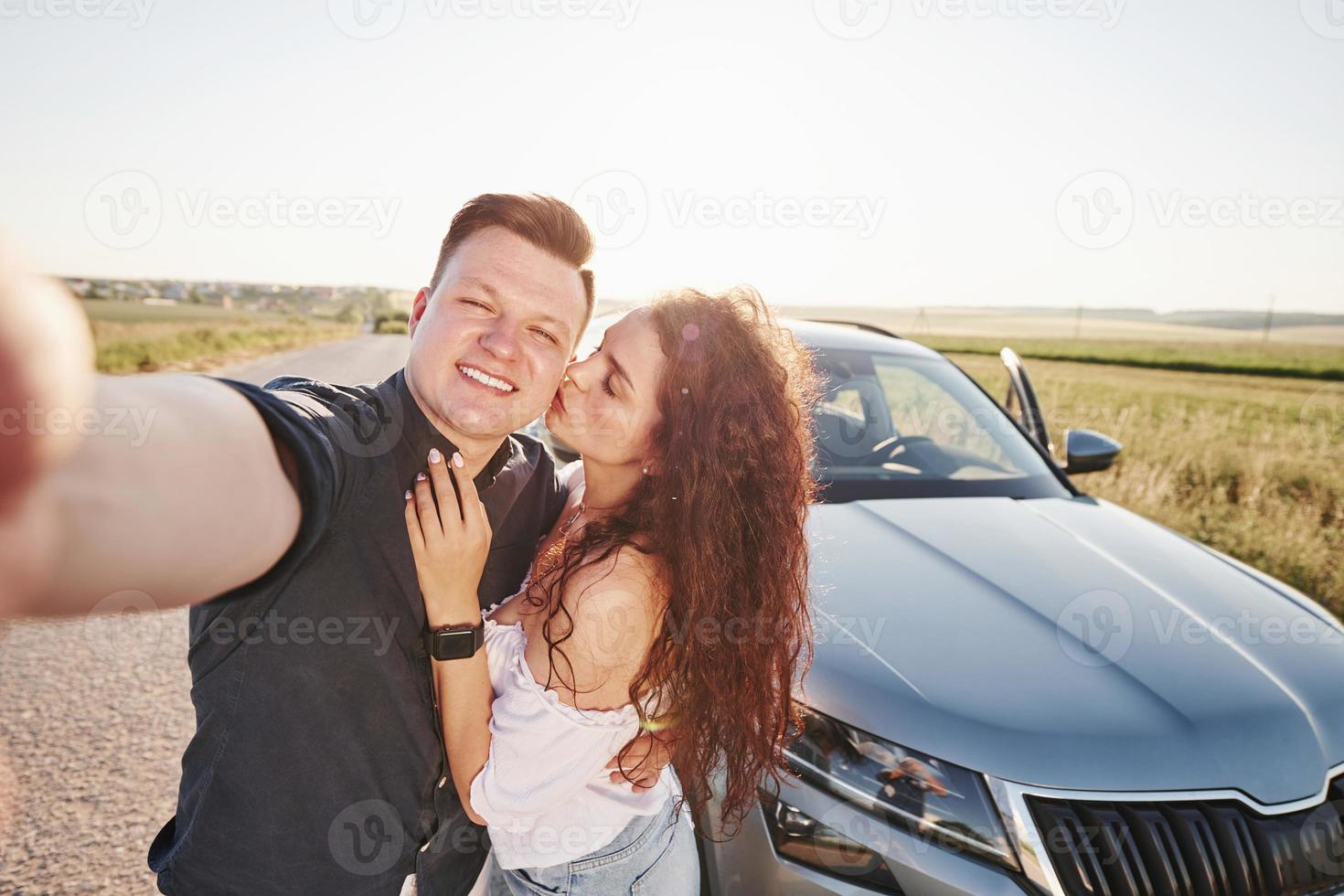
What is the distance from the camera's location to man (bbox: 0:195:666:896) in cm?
58

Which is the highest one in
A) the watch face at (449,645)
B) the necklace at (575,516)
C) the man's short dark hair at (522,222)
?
the man's short dark hair at (522,222)

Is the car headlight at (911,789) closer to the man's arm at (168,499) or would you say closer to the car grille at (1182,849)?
the car grille at (1182,849)

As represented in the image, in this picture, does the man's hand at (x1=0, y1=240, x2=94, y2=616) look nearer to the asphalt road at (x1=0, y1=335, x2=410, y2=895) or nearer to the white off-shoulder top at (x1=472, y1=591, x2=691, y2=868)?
the white off-shoulder top at (x1=472, y1=591, x2=691, y2=868)

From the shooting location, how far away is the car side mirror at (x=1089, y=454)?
315 centimetres

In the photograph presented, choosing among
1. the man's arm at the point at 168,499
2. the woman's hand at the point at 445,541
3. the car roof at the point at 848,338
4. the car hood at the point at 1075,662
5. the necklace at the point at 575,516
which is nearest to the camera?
the man's arm at the point at 168,499

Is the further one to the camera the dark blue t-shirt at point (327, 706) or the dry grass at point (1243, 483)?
the dry grass at point (1243, 483)

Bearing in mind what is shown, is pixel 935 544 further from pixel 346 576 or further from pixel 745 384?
pixel 346 576

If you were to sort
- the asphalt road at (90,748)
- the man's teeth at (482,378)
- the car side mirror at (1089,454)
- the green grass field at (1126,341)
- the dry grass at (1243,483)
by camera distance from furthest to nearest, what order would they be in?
the green grass field at (1126,341)
the dry grass at (1243,483)
the car side mirror at (1089,454)
the asphalt road at (90,748)
the man's teeth at (482,378)

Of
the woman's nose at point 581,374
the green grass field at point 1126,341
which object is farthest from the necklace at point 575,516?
the green grass field at point 1126,341

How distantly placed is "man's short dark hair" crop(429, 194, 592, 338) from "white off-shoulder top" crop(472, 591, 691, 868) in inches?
31.8

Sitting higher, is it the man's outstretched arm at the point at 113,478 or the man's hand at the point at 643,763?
the man's outstretched arm at the point at 113,478

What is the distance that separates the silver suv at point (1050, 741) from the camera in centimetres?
141

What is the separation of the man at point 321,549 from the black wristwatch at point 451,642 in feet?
0.08

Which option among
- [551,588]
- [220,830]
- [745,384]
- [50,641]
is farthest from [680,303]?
[50,641]
